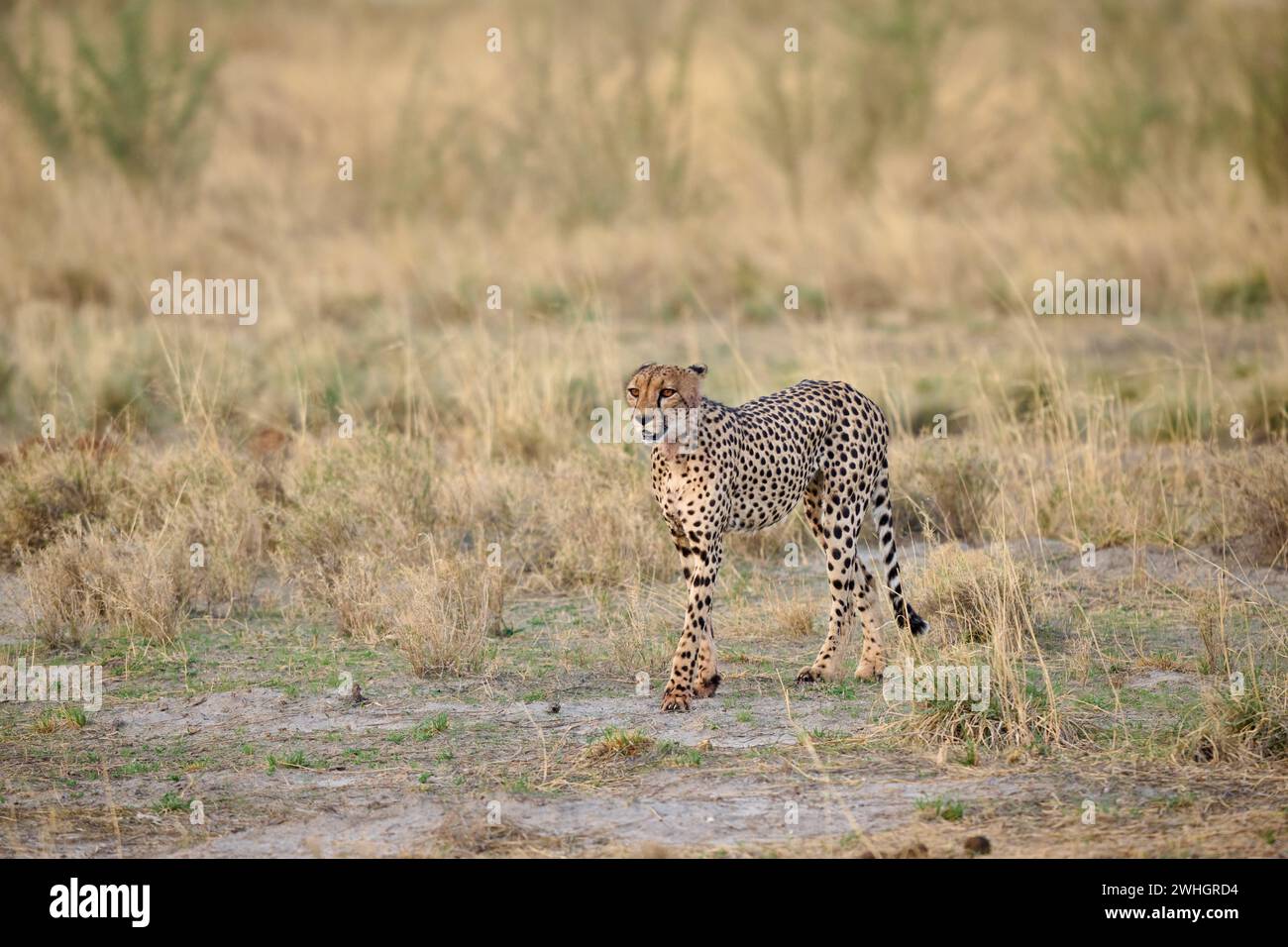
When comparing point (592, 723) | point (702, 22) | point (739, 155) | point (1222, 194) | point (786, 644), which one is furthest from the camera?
point (702, 22)

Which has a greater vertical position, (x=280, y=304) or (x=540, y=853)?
(x=280, y=304)

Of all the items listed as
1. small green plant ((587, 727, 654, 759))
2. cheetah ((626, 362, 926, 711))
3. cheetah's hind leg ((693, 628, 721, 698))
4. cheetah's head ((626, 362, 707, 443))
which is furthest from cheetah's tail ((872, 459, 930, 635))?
small green plant ((587, 727, 654, 759))

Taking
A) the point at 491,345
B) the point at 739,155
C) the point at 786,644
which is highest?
→ the point at 739,155

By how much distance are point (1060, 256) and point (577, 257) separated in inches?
175

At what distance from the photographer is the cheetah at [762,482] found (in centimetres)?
621

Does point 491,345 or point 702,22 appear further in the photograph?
point 702,22

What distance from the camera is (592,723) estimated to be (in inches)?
248

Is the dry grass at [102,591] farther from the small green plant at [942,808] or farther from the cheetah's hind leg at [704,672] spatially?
the small green plant at [942,808]

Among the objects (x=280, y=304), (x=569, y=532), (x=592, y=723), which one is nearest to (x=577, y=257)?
(x=280, y=304)

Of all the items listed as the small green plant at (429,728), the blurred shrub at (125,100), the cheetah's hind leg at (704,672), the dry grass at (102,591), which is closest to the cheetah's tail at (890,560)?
the cheetah's hind leg at (704,672)

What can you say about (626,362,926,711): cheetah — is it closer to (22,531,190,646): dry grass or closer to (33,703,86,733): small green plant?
(33,703,86,733): small green plant

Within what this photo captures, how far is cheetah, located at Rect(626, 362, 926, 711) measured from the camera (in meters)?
6.21
